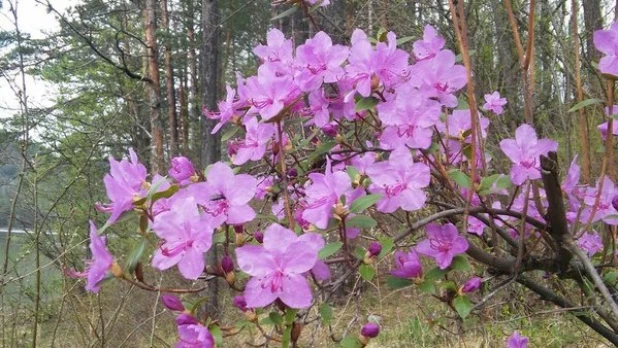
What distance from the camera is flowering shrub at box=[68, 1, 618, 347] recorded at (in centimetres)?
69

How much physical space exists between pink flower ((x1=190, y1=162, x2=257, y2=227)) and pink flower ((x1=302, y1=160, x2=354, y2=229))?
0.25 ft

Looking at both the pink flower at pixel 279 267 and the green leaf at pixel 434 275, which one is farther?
the green leaf at pixel 434 275

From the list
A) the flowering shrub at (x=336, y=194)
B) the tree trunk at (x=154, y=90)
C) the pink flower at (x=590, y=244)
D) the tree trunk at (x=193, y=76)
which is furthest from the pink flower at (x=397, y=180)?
the tree trunk at (x=193, y=76)

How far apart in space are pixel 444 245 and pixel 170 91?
34.9ft

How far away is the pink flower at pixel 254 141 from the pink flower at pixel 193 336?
290 mm

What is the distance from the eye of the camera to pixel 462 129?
3.35ft

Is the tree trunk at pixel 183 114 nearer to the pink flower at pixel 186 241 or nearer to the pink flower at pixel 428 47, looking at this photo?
the pink flower at pixel 428 47

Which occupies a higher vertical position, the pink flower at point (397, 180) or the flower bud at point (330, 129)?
the flower bud at point (330, 129)

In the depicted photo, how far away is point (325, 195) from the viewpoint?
2.51ft

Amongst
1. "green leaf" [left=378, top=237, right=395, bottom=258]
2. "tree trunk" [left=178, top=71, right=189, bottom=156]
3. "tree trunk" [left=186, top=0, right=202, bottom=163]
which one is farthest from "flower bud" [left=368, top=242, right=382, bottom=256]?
"tree trunk" [left=186, top=0, right=202, bottom=163]

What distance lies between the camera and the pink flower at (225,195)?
73 cm

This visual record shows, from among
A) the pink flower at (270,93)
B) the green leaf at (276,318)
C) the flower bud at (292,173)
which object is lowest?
the green leaf at (276,318)

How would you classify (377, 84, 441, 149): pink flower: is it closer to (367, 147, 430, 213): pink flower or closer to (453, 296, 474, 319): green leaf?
(367, 147, 430, 213): pink flower

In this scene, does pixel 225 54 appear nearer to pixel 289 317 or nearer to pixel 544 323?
pixel 544 323
